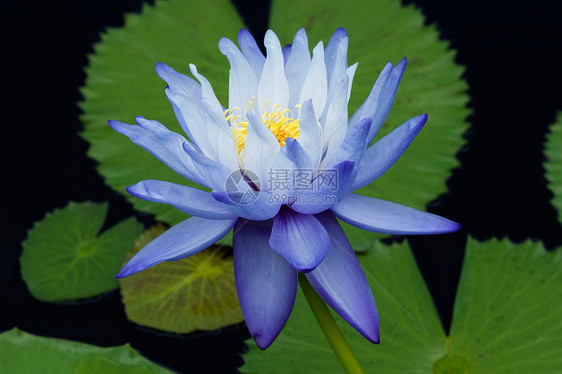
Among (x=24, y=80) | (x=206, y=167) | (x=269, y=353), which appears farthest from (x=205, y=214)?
(x=24, y=80)

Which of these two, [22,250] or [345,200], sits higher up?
[345,200]

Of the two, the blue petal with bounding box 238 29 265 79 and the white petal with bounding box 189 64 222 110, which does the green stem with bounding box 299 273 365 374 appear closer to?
the white petal with bounding box 189 64 222 110

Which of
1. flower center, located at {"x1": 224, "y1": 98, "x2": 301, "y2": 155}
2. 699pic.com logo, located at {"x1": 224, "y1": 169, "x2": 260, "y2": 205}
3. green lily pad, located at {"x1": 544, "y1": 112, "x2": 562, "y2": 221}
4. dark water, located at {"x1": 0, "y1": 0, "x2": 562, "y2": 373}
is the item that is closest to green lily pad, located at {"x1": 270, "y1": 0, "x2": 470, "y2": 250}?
dark water, located at {"x1": 0, "y1": 0, "x2": 562, "y2": 373}

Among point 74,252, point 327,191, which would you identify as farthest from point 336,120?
point 74,252

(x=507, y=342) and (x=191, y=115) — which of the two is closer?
(x=191, y=115)

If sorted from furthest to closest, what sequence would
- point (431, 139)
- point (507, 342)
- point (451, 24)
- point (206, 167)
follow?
point (451, 24)
point (431, 139)
point (507, 342)
point (206, 167)

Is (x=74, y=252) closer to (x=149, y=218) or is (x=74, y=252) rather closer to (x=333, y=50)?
(x=149, y=218)

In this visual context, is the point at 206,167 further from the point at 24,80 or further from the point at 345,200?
the point at 24,80
